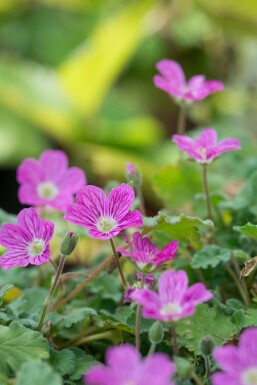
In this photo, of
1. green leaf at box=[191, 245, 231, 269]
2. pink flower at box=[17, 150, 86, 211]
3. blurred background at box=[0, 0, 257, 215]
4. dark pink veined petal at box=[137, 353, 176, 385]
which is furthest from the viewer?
blurred background at box=[0, 0, 257, 215]

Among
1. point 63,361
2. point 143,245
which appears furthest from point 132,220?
point 63,361

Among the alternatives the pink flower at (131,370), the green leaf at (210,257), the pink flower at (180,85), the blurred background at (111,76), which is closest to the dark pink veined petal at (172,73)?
the pink flower at (180,85)

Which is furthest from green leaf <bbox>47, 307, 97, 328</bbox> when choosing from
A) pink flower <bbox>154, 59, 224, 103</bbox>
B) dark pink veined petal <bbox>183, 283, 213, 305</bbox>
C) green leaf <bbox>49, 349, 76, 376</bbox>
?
pink flower <bbox>154, 59, 224, 103</bbox>

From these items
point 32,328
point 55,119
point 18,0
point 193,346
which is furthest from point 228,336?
point 18,0

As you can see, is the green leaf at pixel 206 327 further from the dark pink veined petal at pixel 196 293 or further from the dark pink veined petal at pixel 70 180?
the dark pink veined petal at pixel 70 180

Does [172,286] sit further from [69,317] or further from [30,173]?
[30,173]

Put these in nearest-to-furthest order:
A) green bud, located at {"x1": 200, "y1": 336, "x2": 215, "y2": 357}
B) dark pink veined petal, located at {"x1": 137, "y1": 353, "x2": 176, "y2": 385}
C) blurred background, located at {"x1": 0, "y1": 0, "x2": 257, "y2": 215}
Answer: dark pink veined petal, located at {"x1": 137, "y1": 353, "x2": 176, "y2": 385} → green bud, located at {"x1": 200, "y1": 336, "x2": 215, "y2": 357} → blurred background, located at {"x1": 0, "y1": 0, "x2": 257, "y2": 215}

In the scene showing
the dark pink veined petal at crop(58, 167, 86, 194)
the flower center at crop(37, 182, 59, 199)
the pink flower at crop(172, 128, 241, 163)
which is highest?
the pink flower at crop(172, 128, 241, 163)

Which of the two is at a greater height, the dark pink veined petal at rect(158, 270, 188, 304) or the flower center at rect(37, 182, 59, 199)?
the flower center at rect(37, 182, 59, 199)

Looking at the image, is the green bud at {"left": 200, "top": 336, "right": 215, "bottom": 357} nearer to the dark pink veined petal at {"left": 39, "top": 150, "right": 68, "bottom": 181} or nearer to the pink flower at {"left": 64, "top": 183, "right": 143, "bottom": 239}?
the pink flower at {"left": 64, "top": 183, "right": 143, "bottom": 239}

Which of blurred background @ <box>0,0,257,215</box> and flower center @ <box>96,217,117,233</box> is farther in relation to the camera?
blurred background @ <box>0,0,257,215</box>
